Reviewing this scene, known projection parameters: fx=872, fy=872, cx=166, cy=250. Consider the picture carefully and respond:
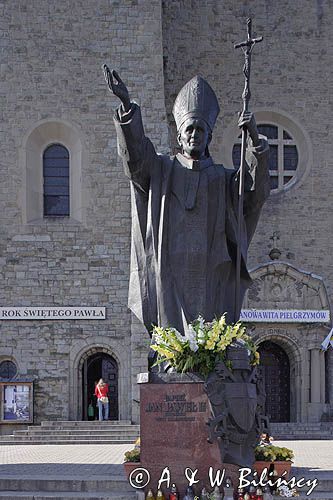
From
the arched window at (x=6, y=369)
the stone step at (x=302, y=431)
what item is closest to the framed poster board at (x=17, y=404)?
the arched window at (x=6, y=369)

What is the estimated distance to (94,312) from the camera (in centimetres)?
2164

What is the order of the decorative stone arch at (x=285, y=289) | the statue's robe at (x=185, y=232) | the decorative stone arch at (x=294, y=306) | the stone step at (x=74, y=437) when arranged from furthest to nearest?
the decorative stone arch at (x=285, y=289) → the decorative stone arch at (x=294, y=306) → the stone step at (x=74, y=437) → the statue's robe at (x=185, y=232)

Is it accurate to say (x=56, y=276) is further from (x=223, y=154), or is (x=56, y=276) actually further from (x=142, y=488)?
(x=142, y=488)

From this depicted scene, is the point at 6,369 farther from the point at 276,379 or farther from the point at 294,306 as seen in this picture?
the point at 294,306

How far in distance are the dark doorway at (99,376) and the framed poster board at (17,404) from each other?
5.22ft

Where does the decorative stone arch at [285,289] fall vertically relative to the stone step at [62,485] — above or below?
above

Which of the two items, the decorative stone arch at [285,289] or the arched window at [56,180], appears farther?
the decorative stone arch at [285,289]

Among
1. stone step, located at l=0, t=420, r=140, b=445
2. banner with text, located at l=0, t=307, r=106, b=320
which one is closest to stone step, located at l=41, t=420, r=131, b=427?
stone step, located at l=0, t=420, r=140, b=445

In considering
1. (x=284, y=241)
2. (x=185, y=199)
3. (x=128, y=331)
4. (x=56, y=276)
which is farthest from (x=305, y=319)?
(x=185, y=199)

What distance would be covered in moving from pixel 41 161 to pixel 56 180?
63 cm

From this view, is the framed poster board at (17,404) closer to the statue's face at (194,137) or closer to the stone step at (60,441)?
the stone step at (60,441)

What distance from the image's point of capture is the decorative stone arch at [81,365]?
2150 centimetres

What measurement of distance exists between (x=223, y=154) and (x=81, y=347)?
7.08 m

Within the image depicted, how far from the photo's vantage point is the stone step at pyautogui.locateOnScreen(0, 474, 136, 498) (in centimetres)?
769
